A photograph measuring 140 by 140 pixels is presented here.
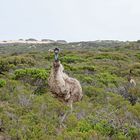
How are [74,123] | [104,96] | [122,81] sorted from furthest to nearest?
[122,81] → [104,96] → [74,123]

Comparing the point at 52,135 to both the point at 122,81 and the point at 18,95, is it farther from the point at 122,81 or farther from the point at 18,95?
the point at 122,81

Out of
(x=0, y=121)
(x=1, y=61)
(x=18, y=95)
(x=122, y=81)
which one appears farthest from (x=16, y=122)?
(x=1, y=61)

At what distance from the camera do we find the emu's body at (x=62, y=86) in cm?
1117

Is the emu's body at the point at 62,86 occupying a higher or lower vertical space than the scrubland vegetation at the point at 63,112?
higher

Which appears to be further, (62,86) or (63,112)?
(63,112)

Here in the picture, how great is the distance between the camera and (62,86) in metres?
11.3

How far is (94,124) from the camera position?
1164 centimetres

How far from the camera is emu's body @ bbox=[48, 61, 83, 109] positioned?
11172 millimetres

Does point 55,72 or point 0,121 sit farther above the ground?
point 55,72

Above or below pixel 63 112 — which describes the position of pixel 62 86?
above

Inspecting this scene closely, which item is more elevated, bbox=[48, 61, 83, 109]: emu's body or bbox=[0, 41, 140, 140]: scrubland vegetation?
bbox=[48, 61, 83, 109]: emu's body

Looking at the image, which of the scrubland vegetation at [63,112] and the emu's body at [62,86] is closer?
the scrubland vegetation at [63,112]

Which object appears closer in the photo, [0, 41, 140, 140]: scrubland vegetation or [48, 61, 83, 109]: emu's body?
[0, 41, 140, 140]: scrubland vegetation

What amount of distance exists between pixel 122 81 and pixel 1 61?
20.3 ft
